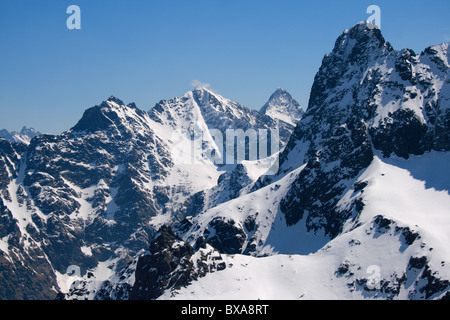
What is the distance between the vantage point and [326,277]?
190 meters

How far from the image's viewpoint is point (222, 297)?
180125 millimetres

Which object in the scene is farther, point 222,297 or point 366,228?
point 366,228

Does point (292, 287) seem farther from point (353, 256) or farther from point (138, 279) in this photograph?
point (138, 279)
